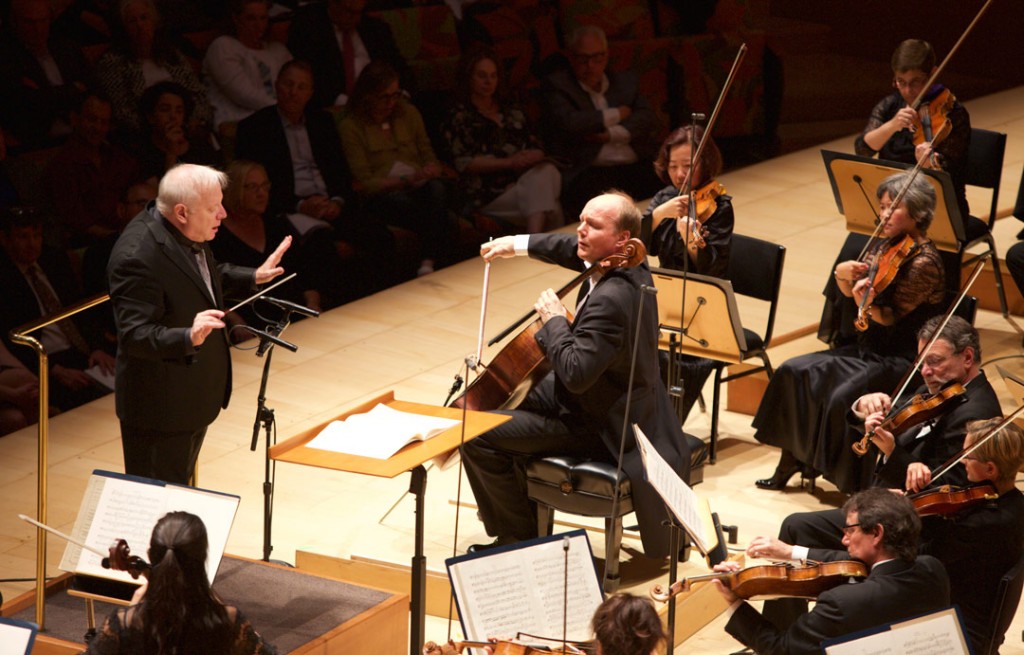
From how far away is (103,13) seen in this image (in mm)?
6203

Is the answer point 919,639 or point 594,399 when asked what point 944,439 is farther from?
point 919,639

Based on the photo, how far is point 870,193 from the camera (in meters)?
5.84

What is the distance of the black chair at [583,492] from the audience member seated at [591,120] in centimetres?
414

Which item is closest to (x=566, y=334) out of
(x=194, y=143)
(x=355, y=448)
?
(x=355, y=448)

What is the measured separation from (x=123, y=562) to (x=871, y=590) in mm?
1808

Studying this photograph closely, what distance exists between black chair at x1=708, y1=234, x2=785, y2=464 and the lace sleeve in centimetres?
57

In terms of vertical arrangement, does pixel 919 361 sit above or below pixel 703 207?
below

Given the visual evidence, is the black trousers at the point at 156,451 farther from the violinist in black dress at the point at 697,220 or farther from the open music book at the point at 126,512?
the violinist in black dress at the point at 697,220

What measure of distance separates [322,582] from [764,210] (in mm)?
5052

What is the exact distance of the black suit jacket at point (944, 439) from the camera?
170 inches

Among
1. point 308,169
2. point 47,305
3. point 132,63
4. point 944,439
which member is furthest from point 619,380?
point 308,169

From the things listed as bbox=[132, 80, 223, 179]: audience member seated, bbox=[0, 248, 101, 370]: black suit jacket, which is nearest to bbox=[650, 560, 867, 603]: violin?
bbox=[0, 248, 101, 370]: black suit jacket

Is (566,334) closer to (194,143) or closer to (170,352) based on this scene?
(170,352)

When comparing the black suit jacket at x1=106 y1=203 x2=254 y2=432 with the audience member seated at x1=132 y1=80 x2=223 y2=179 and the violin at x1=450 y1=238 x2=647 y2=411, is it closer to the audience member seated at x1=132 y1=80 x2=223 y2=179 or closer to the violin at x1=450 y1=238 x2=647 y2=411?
the violin at x1=450 y1=238 x2=647 y2=411
